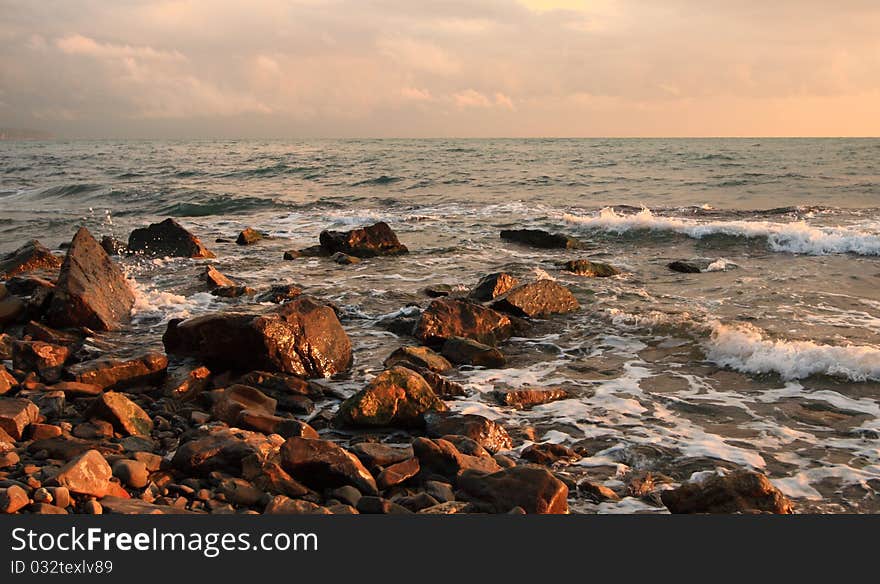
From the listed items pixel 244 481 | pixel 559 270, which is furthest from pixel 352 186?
pixel 244 481

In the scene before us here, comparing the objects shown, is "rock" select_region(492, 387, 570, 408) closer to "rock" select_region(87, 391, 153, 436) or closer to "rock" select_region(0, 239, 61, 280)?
"rock" select_region(87, 391, 153, 436)

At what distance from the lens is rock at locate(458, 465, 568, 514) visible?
4000 mm

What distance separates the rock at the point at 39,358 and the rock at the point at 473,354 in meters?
3.94

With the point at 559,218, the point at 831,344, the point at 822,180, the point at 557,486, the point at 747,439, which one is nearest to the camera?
the point at 557,486

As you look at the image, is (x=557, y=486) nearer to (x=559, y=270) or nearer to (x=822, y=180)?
(x=559, y=270)

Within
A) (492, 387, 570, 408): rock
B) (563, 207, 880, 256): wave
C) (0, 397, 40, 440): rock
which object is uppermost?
(563, 207, 880, 256): wave

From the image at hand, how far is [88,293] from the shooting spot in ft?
26.6

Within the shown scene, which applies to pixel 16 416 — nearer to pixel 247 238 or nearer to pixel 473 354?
pixel 473 354

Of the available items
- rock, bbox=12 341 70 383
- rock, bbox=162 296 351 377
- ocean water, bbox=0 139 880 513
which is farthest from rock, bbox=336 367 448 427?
rock, bbox=12 341 70 383

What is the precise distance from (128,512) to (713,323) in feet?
24.0

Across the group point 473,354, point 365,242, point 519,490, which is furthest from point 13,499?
point 365,242

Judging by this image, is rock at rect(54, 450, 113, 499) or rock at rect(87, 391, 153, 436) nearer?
rock at rect(54, 450, 113, 499)

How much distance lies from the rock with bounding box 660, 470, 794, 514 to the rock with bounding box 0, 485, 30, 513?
3792mm

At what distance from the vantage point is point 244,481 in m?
4.15
